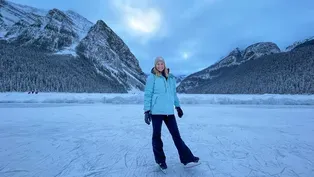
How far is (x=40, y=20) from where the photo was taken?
171m

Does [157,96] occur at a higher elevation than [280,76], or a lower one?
lower

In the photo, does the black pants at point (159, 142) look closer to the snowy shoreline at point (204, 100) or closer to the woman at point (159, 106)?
the woman at point (159, 106)

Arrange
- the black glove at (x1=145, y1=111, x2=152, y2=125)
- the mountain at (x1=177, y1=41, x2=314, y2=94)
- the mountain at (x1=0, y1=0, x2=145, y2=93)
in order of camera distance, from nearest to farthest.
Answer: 1. the black glove at (x1=145, y1=111, x2=152, y2=125)
2. the mountain at (x1=177, y1=41, x2=314, y2=94)
3. the mountain at (x1=0, y1=0, x2=145, y2=93)

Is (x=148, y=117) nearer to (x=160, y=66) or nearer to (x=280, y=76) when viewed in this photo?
(x=160, y=66)

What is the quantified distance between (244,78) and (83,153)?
4812 inches

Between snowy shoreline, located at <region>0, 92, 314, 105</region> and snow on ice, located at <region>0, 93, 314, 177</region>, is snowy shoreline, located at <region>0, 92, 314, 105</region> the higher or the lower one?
the higher one

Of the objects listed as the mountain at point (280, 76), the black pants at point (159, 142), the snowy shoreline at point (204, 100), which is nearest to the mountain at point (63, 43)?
the mountain at point (280, 76)

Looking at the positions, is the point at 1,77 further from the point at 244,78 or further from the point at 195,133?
the point at 244,78

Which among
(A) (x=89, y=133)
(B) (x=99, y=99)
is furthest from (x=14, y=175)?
(B) (x=99, y=99)

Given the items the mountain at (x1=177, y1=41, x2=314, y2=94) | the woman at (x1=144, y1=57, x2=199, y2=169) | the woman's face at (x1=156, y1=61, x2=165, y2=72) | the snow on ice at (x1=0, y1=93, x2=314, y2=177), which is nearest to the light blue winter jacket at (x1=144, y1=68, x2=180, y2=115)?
the woman at (x1=144, y1=57, x2=199, y2=169)

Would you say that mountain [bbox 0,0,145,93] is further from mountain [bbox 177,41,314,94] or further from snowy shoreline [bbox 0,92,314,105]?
snowy shoreline [bbox 0,92,314,105]

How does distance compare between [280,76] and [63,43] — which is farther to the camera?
[63,43]

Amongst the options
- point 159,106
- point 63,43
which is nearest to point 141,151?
point 159,106

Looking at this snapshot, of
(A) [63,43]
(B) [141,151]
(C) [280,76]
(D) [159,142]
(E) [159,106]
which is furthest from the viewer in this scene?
(A) [63,43]
